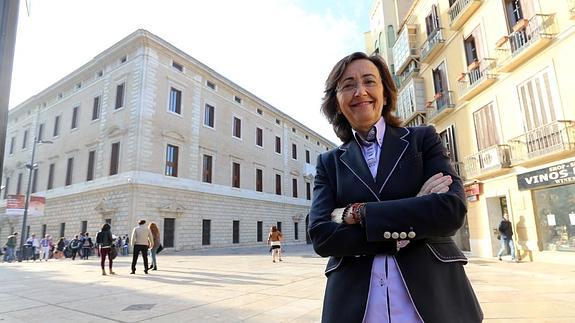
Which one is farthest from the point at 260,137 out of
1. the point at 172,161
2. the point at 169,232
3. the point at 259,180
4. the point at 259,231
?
the point at 169,232

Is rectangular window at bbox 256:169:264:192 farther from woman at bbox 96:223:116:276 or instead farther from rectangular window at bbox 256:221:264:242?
woman at bbox 96:223:116:276

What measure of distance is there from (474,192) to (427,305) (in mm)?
14367

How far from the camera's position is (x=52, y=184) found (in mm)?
26719

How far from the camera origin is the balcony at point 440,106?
14977mm

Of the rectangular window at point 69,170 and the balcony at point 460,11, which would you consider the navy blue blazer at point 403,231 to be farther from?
the rectangular window at point 69,170

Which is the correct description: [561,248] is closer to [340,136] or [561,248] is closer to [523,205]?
[523,205]

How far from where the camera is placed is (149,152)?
848 inches

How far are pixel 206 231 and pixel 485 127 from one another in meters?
18.8

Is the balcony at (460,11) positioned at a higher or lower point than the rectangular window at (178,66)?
lower

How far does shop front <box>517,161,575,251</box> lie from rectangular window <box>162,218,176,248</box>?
19.0 metres

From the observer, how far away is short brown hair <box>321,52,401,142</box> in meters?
1.68

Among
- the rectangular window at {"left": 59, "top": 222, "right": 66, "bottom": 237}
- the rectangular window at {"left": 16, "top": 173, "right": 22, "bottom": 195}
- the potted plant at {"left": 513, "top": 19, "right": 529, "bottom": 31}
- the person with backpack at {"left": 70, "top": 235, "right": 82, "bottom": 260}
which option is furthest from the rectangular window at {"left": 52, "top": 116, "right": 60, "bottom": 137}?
the potted plant at {"left": 513, "top": 19, "right": 529, "bottom": 31}

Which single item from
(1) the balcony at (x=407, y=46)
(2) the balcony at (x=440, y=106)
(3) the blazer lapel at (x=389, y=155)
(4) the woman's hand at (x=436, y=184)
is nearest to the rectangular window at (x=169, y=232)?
(2) the balcony at (x=440, y=106)

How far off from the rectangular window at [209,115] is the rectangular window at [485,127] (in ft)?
62.3
